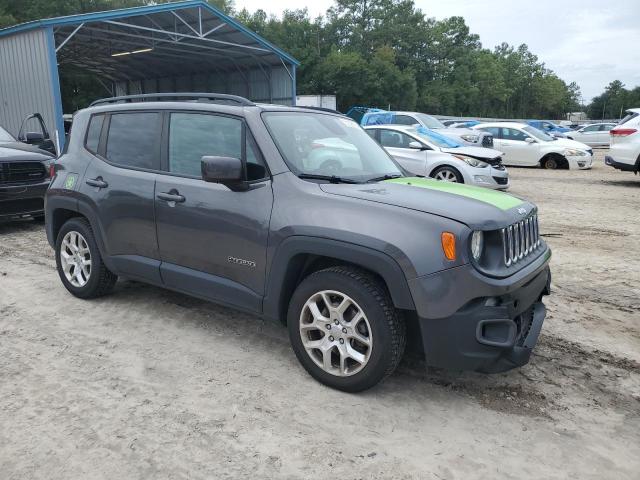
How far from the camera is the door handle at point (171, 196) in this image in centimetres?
392

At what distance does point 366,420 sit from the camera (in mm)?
3025

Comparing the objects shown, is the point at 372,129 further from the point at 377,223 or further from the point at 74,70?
the point at 74,70

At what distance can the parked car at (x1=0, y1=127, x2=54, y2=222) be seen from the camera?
7.63m

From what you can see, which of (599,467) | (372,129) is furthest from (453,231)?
(372,129)

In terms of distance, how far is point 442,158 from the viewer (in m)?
10.6

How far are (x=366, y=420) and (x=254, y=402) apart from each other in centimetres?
69

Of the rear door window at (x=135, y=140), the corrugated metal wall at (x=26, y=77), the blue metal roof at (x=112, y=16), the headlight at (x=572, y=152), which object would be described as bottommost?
the headlight at (x=572, y=152)

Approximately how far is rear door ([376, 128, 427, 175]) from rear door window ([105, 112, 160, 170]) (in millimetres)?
7320

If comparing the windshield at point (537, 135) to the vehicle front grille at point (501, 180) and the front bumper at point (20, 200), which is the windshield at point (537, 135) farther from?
the front bumper at point (20, 200)

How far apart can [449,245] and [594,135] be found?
29.5 m

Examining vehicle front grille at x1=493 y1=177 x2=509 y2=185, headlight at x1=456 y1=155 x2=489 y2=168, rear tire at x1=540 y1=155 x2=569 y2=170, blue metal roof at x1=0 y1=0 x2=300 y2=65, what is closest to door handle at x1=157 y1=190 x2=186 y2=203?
headlight at x1=456 y1=155 x2=489 y2=168

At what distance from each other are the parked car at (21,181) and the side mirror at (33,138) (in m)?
0.58

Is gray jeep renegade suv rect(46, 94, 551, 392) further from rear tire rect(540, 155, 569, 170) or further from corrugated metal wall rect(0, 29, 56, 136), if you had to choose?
rear tire rect(540, 155, 569, 170)

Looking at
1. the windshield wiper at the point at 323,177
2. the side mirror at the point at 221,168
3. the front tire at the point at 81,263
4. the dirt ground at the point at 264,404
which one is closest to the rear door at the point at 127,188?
the front tire at the point at 81,263
